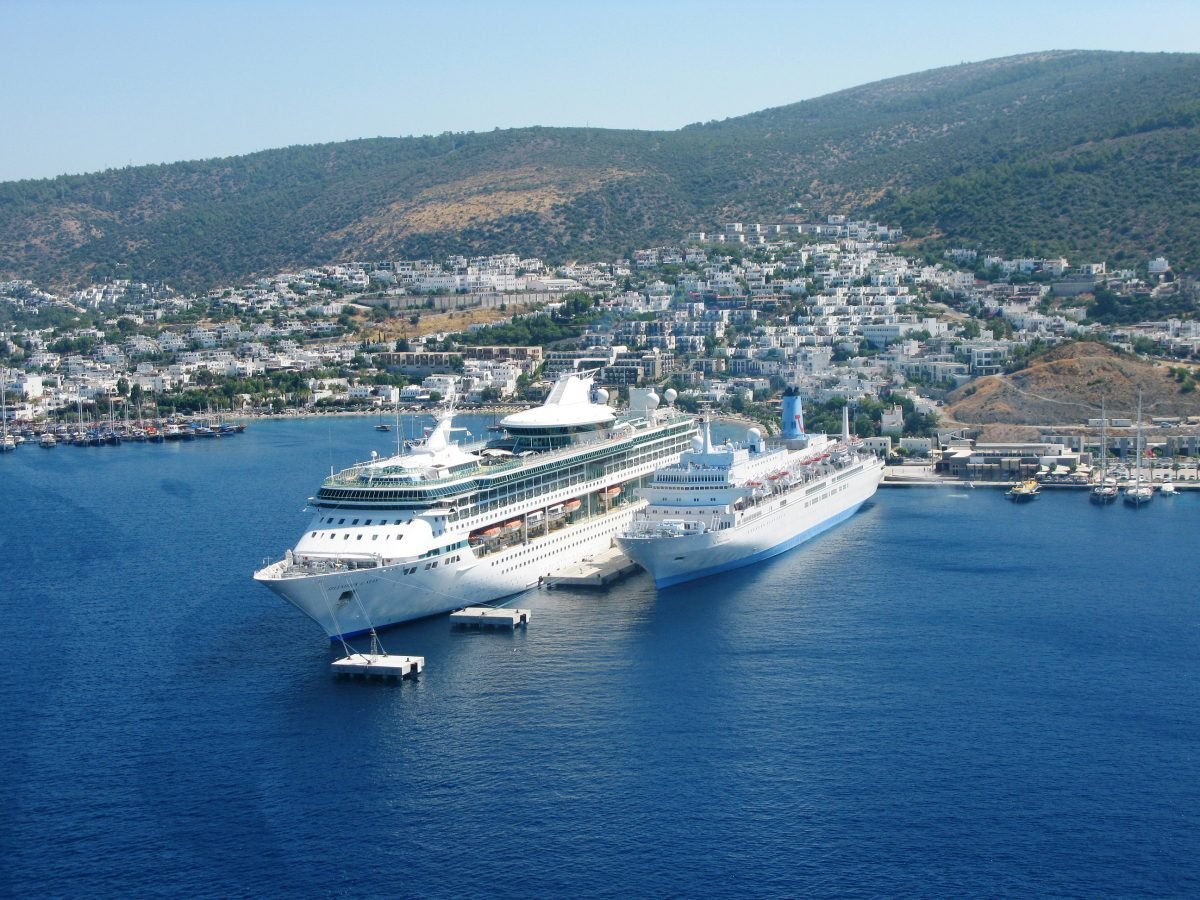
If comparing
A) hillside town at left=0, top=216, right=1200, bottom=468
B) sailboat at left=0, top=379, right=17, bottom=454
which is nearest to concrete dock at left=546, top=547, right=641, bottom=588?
hillside town at left=0, top=216, right=1200, bottom=468

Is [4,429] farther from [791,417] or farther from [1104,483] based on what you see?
[1104,483]

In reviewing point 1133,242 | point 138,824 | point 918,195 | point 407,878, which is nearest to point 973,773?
point 407,878

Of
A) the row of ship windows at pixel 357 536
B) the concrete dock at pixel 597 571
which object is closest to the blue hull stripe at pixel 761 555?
the concrete dock at pixel 597 571

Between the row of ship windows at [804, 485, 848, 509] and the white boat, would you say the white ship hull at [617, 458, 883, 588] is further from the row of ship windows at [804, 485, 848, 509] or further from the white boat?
the white boat

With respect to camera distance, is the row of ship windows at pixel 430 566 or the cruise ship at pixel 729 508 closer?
the row of ship windows at pixel 430 566

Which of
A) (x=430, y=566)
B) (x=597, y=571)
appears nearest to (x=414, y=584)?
(x=430, y=566)

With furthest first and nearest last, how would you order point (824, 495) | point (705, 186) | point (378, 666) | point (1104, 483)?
point (705, 186), point (1104, 483), point (824, 495), point (378, 666)

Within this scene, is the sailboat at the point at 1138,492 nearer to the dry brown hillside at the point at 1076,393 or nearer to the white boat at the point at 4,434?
the dry brown hillside at the point at 1076,393

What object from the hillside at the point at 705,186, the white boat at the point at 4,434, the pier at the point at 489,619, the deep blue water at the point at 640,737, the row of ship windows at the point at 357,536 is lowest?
the deep blue water at the point at 640,737
